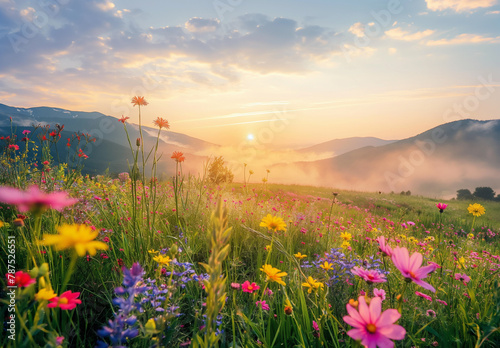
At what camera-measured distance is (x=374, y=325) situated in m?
0.90

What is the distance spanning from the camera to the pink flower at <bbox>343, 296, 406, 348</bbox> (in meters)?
0.84

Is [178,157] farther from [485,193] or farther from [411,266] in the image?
[485,193]

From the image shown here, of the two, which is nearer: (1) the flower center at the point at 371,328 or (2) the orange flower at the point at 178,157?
(1) the flower center at the point at 371,328

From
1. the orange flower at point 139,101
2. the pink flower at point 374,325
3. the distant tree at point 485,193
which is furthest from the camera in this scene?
the distant tree at point 485,193

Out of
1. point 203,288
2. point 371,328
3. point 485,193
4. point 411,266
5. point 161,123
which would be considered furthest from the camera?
point 485,193

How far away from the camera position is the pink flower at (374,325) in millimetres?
842

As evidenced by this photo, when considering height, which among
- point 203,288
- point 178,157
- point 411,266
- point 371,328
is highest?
point 178,157

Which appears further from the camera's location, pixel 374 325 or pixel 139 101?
pixel 139 101

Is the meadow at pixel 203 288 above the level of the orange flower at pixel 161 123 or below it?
below

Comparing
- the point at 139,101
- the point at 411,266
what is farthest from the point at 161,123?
the point at 411,266

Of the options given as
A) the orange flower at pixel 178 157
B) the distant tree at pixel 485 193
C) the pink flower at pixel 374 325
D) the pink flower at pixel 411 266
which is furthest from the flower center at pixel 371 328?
the distant tree at pixel 485 193

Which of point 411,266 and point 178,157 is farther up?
point 178,157

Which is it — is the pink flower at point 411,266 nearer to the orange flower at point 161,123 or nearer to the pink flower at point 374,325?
the pink flower at point 374,325

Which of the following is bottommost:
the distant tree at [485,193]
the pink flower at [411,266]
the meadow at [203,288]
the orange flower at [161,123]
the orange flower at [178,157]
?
the distant tree at [485,193]
